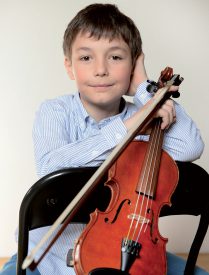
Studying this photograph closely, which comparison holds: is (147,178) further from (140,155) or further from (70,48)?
(70,48)

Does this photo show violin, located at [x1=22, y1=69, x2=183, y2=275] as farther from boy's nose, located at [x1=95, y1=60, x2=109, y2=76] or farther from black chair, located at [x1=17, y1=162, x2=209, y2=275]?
boy's nose, located at [x1=95, y1=60, x2=109, y2=76]

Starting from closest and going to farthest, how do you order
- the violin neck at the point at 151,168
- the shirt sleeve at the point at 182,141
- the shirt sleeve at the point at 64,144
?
the violin neck at the point at 151,168 < the shirt sleeve at the point at 64,144 < the shirt sleeve at the point at 182,141

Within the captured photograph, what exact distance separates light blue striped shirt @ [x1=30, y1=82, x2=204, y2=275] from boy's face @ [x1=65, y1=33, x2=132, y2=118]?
6 centimetres

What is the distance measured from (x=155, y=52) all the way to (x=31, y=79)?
564 millimetres

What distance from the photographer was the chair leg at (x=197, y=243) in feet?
2.97

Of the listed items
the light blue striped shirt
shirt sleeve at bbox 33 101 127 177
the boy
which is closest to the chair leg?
the boy

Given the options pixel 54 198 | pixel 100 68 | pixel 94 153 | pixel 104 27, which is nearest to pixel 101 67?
pixel 100 68

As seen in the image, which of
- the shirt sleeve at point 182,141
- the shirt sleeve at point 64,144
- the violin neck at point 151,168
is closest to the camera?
the violin neck at point 151,168

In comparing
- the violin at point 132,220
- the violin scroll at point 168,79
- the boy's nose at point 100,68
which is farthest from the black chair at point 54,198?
the boy's nose at point 100,68

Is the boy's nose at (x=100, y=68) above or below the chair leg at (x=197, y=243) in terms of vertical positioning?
above

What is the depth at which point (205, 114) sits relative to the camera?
2.14 meters

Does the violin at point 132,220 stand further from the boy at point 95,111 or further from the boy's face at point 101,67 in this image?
the boy's face at point 101,67

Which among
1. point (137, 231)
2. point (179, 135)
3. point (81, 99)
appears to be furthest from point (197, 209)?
point (81, 99)

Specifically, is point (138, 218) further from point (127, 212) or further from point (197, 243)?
point (197, 243)
